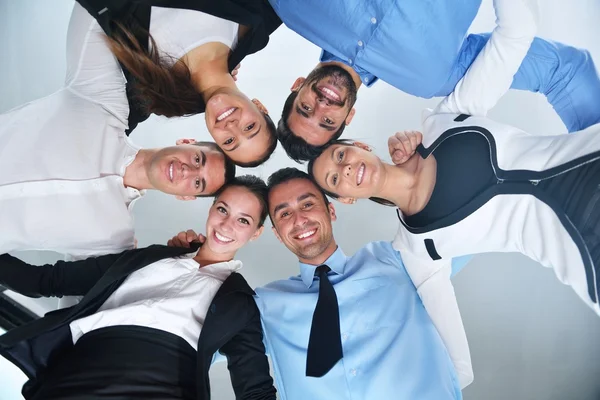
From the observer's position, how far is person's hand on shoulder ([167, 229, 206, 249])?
162 centimetres

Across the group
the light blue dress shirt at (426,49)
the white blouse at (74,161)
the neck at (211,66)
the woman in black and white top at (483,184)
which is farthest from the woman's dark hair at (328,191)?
the white blouse at (74,161)

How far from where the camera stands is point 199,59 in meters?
1.52

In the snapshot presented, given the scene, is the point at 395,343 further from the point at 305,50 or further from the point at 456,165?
the point at 305,50

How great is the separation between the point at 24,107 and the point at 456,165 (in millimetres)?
1343

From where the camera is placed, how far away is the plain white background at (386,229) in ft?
5.03

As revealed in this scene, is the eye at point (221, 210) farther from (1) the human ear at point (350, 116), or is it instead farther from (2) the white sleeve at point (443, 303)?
(2) the white sleeve at point (443, 303)

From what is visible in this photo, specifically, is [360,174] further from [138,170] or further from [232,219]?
[138,170]

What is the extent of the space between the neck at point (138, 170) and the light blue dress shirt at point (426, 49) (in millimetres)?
661

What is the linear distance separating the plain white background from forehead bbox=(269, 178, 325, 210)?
82 mm


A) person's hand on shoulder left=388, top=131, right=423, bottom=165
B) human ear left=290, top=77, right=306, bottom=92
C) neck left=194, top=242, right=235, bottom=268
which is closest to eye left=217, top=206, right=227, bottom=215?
neck left=194, top=242, right=235, bottom=268

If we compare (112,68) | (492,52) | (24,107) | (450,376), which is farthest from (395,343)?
(24,107)

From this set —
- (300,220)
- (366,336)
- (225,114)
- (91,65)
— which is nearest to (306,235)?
(300,220)

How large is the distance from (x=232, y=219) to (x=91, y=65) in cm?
67

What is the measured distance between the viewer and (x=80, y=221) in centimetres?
142
